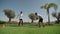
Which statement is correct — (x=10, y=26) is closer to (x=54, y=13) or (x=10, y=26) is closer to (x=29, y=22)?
(x=29, y=22)

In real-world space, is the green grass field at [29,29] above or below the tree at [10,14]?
below

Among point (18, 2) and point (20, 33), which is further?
point (18, 2)

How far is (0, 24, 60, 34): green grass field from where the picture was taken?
12.6 feet

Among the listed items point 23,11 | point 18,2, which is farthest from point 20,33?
point 18,2

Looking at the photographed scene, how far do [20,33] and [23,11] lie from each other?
2.06ft

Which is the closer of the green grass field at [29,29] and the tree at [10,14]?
the green grass field at [29,29]

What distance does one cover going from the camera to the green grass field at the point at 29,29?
12.6ft

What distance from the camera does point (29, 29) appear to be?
389 cm

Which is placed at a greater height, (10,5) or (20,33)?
(10,5)

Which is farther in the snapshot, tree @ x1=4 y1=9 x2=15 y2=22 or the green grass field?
tree @ x1=4 y1=9 x2=15 y2=22

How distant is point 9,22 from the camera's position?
4.01 metres

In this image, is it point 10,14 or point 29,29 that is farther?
point 10,14

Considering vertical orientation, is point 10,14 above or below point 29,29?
above

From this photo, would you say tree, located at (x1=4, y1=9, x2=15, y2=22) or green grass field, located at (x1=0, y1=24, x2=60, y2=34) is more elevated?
tree, located at (x1=4, y1=9, x2=15, y2=22)
